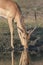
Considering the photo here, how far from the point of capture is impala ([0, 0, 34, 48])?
14.6 m

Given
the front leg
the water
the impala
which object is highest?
the impala

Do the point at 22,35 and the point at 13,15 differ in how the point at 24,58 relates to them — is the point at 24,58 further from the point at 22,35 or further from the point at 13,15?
the point at 13,15

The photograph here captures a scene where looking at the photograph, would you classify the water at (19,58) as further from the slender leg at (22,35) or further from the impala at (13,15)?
the impala at (13,15)

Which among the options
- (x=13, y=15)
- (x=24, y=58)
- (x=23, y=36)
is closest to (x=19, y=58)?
(x=24, y=58)

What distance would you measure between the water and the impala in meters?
0.60

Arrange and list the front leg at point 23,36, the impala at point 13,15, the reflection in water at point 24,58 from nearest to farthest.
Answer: the reflection in water at point 24,58, the front leg at point 23,36, the impala at point 13,15

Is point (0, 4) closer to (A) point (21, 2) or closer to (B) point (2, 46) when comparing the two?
(B) point (2, 46)

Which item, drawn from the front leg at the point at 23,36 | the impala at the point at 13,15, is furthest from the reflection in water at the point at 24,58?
the impala at the point at 13,15

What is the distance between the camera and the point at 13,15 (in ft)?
50.4

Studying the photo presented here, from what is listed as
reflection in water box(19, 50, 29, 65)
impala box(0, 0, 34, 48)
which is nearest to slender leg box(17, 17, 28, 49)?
impala box(0, 0, 34, 48)

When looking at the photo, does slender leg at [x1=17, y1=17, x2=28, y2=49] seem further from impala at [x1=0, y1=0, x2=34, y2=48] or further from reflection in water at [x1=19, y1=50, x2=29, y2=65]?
reflection in water at [x1=19, y1=50, x2=29, y2=65]

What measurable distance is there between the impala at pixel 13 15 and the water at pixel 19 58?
1.98ft

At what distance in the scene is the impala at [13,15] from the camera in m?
14.6

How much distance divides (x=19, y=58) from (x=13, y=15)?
Result: 2.48 metres
